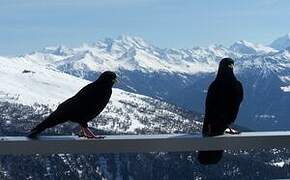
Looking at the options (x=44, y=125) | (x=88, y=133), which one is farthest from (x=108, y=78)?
(x=44, y=125)

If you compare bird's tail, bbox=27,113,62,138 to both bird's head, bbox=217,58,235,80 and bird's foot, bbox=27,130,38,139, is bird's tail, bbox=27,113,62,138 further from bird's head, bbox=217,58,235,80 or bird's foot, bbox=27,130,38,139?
bird's head, bbox=217,58,235,80

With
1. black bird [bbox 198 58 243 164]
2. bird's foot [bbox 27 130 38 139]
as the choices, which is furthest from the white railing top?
black bird [bbox 198 58 243 164]

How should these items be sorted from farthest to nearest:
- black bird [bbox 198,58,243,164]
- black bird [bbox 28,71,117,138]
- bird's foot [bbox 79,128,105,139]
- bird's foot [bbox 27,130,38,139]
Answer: black bird [bbox 198,58,243,164], black bird [bbox 28,71,117,138], bird's foot [bbox 79,128,105,139], bird's foot [bbox 27,130,38,139]

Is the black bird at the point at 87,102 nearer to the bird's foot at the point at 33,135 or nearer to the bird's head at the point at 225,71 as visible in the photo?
the bird's foot at the point at 33,135

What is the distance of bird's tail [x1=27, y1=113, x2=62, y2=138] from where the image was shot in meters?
6.02

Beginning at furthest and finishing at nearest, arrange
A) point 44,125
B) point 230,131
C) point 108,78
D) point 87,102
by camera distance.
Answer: point 108,78
point 87,102
point 230,131
point 44,125

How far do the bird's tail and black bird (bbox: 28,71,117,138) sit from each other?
159 mm

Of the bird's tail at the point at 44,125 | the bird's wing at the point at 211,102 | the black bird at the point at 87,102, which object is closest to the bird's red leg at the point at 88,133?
the black bird at the point at 87,102

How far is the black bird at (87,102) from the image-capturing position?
22.4ft

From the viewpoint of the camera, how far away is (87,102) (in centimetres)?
723

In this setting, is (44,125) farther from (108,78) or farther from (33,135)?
(108,78)

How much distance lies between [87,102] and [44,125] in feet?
3.40

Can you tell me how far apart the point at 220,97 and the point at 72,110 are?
170 centimetres

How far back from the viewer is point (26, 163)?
164 metres
